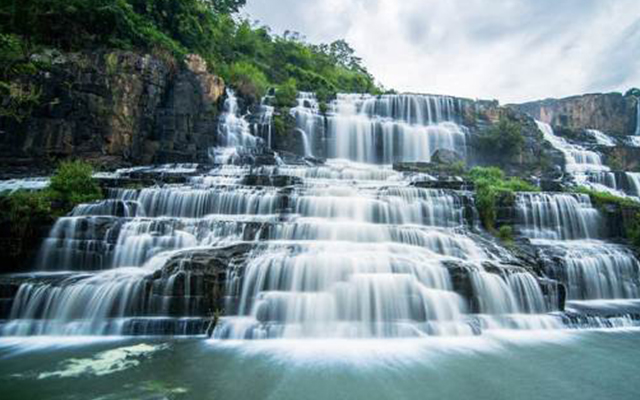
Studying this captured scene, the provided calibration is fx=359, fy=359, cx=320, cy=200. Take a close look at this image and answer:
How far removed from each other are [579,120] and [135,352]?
49.2 meters

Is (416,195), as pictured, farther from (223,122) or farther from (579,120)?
(579,120)

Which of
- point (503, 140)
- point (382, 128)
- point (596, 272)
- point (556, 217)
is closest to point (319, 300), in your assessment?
point (596, 272)

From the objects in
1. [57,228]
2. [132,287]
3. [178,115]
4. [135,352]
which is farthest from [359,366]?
[178,115]

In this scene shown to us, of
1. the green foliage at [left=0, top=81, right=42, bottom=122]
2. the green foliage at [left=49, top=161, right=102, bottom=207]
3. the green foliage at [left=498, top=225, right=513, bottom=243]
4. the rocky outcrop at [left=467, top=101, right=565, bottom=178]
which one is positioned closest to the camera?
the green foliage at [left=49, top=161, right=102, bottom=207]

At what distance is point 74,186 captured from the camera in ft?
37.3

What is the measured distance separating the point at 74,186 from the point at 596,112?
158 feet

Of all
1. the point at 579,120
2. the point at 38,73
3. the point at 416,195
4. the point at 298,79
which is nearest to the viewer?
the point at 416,195

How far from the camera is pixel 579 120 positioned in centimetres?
4084

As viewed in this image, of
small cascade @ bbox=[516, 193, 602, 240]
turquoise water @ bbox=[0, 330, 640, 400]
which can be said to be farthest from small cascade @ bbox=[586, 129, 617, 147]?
turquoise water @ bbox=[0, 330, 640, 400]

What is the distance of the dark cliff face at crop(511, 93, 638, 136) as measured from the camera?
3734 cm

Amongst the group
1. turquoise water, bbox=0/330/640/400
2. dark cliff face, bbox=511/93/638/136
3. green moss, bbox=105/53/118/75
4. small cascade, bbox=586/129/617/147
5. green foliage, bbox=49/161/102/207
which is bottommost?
turquoise water, bbox=0/330/640/400

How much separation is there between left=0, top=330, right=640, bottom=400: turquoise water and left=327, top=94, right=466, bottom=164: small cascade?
1734 cm

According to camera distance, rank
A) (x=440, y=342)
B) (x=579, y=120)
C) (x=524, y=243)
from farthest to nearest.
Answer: (x=579, y=120) → (x=524, y=243) → (x=440, y=342)

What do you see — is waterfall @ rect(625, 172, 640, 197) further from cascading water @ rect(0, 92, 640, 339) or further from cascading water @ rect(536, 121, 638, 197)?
cascading water @ rect(0, 92, 640, 339)
